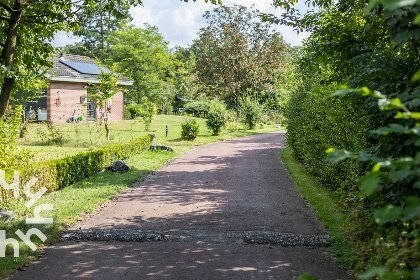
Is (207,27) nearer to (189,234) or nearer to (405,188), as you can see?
(189,234)

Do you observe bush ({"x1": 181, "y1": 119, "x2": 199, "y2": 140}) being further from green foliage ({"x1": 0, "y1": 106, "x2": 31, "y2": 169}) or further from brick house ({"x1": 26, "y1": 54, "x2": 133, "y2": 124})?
green foliage ({"x1": 0, "y1": 106, "x2": 31, "y2": 169})

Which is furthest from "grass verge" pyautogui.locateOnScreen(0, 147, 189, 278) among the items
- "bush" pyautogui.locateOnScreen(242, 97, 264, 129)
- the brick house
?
"bush" pyautogui.locateOnScreen(242, 97, 264, 129)

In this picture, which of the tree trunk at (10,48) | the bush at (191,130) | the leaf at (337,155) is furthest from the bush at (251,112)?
the leaf at (337,155)

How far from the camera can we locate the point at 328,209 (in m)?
7.43

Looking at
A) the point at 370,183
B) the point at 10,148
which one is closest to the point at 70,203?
the point at 10,148

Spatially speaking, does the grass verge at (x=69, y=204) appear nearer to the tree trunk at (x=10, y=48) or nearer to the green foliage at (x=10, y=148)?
the green foliage at (x=10, y=148)

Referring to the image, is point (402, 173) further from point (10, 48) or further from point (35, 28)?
point (35, 28)

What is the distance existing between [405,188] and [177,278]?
3125 millimetres

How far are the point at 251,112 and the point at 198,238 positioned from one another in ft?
76.6

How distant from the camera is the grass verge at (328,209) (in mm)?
5119

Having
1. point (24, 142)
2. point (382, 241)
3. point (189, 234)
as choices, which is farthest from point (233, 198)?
point (24, 142)

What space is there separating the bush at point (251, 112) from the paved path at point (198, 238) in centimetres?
1814

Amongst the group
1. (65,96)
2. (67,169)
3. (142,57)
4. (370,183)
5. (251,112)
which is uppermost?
(142,57)

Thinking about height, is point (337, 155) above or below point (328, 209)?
→ above
